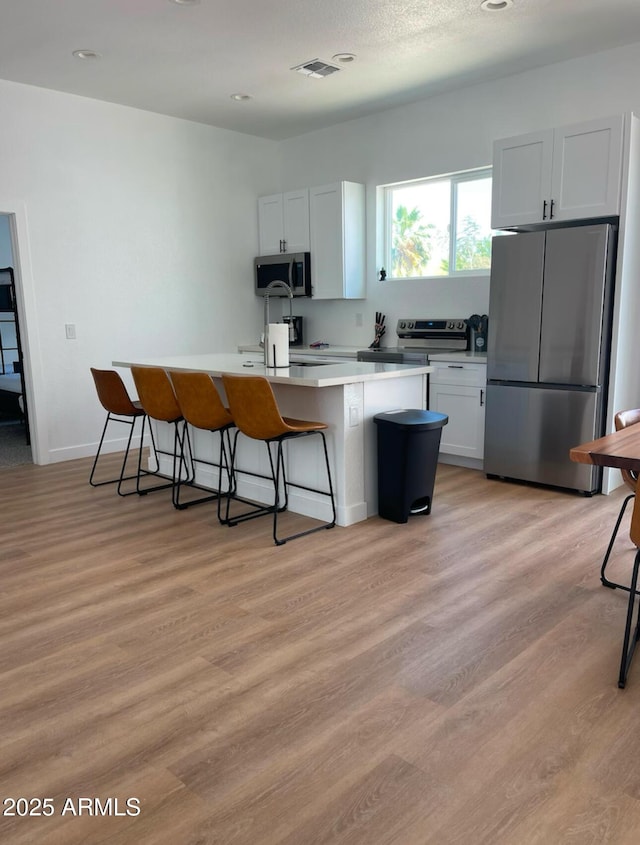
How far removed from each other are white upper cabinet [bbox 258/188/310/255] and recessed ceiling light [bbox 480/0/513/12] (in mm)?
2771

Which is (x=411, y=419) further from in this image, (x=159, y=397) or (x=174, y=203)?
(x=174, y=203)

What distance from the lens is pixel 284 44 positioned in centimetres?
428

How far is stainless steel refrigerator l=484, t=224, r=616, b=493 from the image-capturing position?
409 cm

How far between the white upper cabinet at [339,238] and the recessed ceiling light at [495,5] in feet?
7.63

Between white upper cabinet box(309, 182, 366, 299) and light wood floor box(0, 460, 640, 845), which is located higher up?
white upper cabinet box(309, 182, 366, 299)

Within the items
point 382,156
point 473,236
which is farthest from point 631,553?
point 382,156

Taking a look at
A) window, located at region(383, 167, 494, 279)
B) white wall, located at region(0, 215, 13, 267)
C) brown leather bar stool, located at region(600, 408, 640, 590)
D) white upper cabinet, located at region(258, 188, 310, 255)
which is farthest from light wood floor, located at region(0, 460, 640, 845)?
white wall, located at region(0, 215, 13, 267)

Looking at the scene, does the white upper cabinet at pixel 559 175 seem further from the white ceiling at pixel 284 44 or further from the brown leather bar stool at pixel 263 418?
the brown leather bar stool at pixel 263 418

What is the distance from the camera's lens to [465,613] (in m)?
2.66

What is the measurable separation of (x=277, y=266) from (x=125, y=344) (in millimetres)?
1745

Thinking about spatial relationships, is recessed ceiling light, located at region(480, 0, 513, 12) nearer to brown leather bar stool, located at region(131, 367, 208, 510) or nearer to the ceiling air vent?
the ceiling air vent

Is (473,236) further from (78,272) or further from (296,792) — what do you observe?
(296,792)

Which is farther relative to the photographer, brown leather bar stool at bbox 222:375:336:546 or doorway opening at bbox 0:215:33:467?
doorway opening at bbox 0:215:33:467

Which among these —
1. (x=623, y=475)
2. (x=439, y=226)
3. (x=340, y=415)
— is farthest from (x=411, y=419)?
(x=439, y=226)
